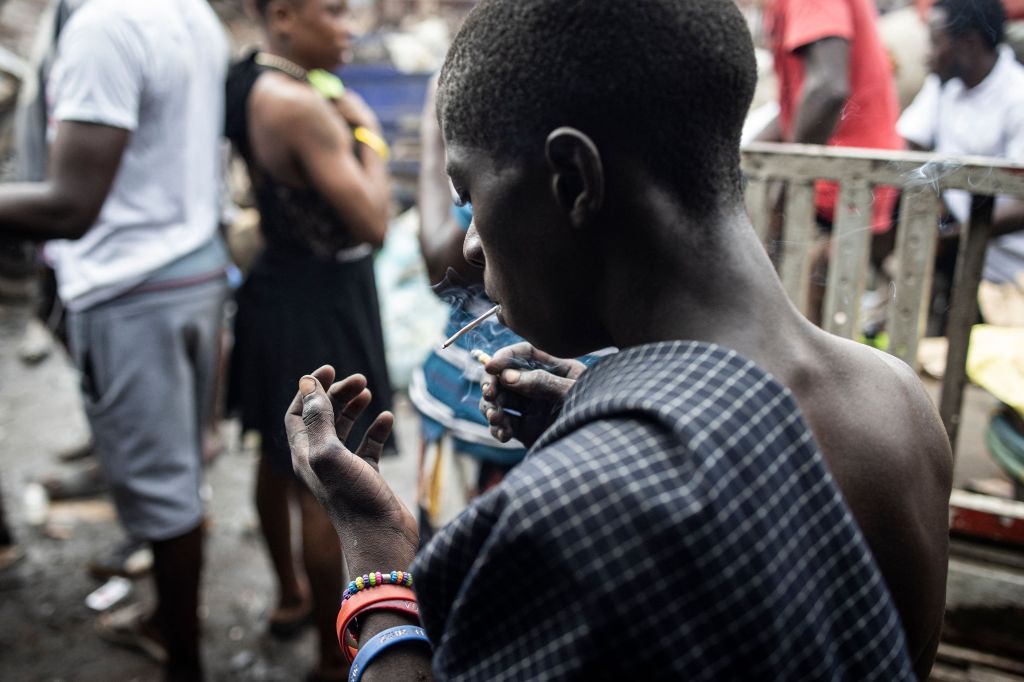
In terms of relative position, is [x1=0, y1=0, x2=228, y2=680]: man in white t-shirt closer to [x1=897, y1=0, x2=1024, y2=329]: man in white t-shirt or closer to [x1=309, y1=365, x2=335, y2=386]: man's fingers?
[x1=309, y1=365, x2=335, y2=386]: man's fingers

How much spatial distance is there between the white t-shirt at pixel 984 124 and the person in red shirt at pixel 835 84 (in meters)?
0.22

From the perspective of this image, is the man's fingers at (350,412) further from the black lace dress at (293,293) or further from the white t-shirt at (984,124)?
the white t-shirt at (984,124)

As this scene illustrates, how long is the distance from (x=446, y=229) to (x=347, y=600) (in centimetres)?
135

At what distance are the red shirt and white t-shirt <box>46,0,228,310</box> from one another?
1.94m

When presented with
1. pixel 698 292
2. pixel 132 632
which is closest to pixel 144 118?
pixel 132 632

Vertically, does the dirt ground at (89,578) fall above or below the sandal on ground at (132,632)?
below

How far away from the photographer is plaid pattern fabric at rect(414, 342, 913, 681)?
0.85m

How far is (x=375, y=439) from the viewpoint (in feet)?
4.55

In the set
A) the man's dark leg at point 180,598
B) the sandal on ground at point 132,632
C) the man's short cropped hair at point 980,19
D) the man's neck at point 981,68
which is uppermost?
the man's short cropped hair at point 980,19

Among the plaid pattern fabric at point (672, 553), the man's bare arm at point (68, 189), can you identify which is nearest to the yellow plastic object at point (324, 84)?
the man's bare arm at point (68, 189)

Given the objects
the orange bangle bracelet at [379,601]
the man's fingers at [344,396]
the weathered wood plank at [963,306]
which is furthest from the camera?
the weathered wood plank at [963,306]

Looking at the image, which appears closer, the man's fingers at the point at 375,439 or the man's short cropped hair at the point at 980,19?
the man's fingers at the point at 375,439

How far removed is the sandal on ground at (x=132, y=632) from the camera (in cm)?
316

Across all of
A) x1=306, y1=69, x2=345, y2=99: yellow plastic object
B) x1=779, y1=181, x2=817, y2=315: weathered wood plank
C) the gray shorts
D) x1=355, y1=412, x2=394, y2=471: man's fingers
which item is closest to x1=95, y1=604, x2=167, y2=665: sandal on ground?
the gray shorts
